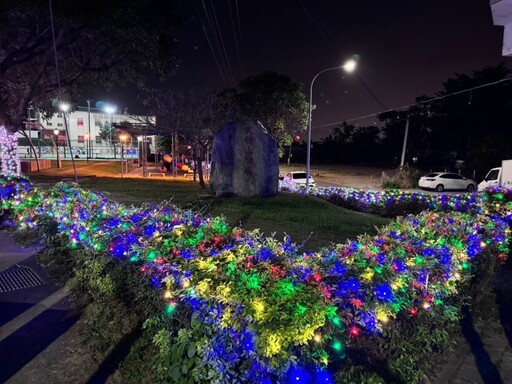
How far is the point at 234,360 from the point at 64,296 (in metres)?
3.90

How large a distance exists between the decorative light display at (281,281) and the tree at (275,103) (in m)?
29.0

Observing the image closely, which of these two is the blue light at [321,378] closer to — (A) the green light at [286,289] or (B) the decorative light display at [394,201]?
(A) the green light at [286,289]

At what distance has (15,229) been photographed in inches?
389

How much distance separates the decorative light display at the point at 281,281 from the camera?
108 inches

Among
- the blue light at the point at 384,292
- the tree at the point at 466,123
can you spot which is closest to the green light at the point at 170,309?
the blue light at the point at 384,292

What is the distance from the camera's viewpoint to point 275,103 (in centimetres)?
3362

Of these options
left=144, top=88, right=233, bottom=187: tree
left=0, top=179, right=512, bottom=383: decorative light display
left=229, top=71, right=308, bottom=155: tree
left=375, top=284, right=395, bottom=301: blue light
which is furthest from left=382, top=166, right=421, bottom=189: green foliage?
left=375, top=284, right=395, bottom=301: blue light

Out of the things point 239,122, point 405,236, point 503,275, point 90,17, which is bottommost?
point 503,275

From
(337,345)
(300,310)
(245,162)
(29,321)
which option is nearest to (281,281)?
(300,310)

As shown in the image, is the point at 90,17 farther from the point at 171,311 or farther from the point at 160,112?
the point at 171,311

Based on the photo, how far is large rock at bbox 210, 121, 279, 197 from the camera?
13828 millimetres

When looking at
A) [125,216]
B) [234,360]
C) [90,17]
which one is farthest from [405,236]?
[90,17]

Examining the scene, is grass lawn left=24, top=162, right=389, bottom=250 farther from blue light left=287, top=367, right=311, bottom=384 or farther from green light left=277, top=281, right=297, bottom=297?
blue light left=287, top=367, right=311, bottom=384

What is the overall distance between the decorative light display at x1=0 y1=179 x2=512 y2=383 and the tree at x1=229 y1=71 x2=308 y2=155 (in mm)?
28970
